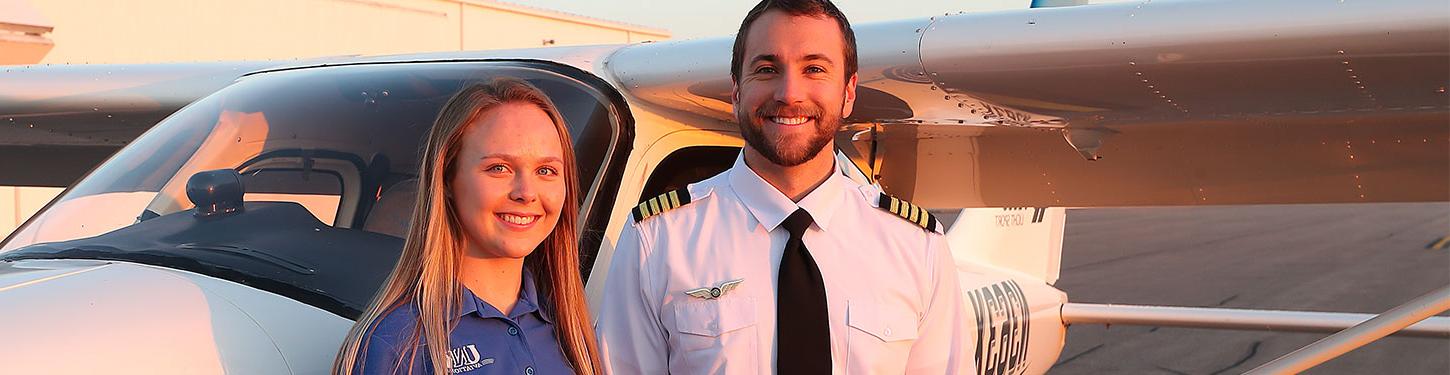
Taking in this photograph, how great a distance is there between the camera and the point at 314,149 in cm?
301

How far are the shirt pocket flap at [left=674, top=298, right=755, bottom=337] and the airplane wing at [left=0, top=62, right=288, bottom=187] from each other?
9.71ft

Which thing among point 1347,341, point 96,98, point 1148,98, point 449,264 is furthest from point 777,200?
point 96,98

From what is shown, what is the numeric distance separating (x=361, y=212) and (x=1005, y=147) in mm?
2569

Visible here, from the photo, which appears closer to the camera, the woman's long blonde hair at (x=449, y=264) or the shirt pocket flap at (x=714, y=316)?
the woman's long blonde hair at (x=449, y=264)

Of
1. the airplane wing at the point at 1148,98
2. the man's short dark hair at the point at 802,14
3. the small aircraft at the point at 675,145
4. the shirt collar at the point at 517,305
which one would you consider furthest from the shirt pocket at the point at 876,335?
the airplane wing at the point at 1148,98

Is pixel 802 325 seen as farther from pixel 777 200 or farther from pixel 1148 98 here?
pixel 1148 98

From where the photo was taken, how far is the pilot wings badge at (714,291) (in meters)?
2.14

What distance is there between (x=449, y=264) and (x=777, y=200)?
1.87 ft

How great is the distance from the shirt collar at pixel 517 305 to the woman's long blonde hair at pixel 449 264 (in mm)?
26

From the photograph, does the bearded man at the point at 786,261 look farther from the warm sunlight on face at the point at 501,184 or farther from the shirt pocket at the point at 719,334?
the warm sunlight on face at the point at 501,184

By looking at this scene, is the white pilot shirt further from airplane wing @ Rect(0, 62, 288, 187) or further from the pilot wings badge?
airplane wing @ Rect(0, 62, 288, 187)

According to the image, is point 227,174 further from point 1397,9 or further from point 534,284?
point 1397,9

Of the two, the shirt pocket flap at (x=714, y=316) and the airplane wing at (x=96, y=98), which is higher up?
the shirt pocket flap at (x=714, y=316)

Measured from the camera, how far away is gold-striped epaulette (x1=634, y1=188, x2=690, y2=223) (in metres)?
2.24
